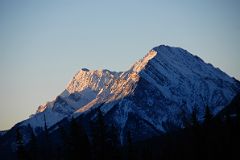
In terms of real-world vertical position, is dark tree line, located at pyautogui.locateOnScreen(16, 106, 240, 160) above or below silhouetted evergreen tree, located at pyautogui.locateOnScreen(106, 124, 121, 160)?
above

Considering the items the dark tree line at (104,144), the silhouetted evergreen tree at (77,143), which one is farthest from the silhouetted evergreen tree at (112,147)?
the silhouetted evergreen tree at (77,143)

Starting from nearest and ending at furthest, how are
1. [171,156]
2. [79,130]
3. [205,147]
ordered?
1. [79,130]
2. [205,147]
3. [171,156]

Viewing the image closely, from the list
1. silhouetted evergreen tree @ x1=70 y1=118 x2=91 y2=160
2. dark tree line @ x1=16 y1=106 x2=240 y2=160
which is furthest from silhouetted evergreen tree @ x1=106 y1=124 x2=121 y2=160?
silhouetted evergreen tree @ x1=70 y1=118 x2=91 y2=160

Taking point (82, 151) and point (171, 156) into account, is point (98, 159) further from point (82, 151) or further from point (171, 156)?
point (171, 156)

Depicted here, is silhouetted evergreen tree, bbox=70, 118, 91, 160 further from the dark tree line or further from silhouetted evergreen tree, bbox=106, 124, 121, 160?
silhouetted evergreen tree, bbox=106, 124, 121, 160

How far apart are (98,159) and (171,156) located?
48.0 m

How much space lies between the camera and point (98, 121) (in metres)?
87.4

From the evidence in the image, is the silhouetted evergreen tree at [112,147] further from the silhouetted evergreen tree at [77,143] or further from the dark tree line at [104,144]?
the silhouetted evergreen tree at [77,143]

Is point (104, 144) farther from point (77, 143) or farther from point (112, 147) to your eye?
point (77, 143)

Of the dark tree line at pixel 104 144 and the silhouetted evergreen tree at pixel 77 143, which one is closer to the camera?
the silhouetted evergreen tree at pixel 77 143

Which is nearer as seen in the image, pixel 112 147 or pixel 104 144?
pixel 112 147

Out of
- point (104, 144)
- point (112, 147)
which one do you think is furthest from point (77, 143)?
point (112, 147)

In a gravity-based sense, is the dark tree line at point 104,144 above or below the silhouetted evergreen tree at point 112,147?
above

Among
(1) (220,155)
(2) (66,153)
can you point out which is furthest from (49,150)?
(1) (220,155)
